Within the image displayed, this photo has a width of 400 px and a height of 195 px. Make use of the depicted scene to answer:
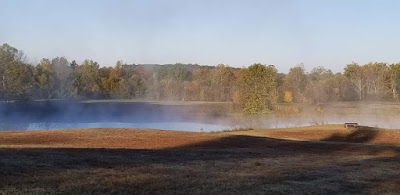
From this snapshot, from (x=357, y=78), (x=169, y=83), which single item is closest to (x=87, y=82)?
(x=169, y=83)

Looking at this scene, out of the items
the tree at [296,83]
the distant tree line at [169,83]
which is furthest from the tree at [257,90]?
the tree at [296,83]

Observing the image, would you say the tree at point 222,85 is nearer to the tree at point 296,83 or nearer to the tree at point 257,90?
the tree at point 296,83

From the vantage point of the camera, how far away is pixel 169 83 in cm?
→ 14225

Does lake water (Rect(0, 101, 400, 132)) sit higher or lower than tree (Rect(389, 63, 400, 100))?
lower

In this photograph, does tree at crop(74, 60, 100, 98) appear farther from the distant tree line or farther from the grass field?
the grass field

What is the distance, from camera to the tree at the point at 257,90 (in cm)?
8156

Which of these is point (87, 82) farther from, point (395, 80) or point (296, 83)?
point (395, 80)

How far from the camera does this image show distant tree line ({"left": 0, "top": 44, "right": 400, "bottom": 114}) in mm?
103750

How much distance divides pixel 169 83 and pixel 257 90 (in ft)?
197

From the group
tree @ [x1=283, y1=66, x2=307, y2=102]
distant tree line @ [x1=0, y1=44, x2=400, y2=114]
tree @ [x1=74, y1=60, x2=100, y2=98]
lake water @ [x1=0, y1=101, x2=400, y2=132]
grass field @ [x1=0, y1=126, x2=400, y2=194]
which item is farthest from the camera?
tree @ [x1=74, y1=60, x2=100, y2=98]

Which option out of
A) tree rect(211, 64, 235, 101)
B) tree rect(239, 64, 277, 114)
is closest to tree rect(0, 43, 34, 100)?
tree rect(239, 64, 277, 114)

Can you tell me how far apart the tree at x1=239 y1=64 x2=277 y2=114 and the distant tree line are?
42.9ft

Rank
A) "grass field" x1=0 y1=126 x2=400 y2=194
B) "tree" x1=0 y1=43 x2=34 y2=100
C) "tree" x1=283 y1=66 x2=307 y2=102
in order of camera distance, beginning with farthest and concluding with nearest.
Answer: "tree" x1=283 y1=66 x2=307 y2=102 → "tree" x1=0 y1=43 x2=34 y2=100 → "grass field" x1=0 y1=126 x2=400 y2=194

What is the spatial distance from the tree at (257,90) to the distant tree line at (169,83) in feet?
42.9
